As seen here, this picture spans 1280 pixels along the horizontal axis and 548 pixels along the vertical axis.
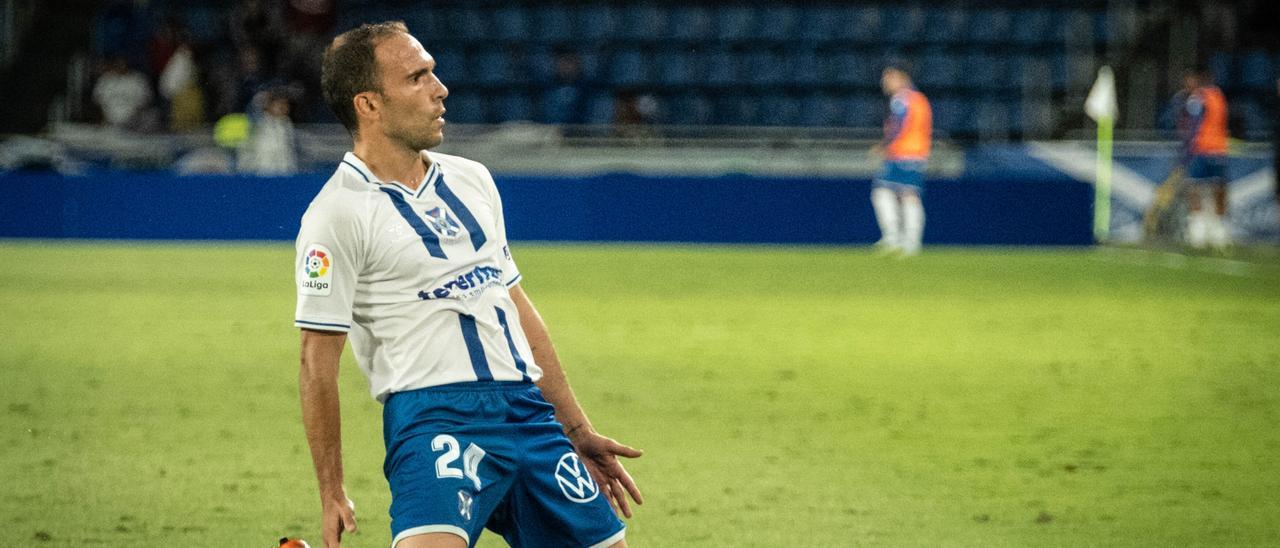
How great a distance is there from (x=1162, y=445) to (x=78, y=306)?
8869 mm

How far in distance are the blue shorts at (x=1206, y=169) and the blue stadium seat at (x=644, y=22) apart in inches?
Answer: 364

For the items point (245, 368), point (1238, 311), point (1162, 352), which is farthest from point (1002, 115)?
point (245, 368)

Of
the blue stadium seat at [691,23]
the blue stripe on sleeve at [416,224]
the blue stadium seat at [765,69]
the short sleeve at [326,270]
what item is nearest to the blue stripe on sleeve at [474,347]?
the blue stripe on sleeve at [416,224]

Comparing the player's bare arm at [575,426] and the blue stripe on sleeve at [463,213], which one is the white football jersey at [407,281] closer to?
the blue stripe on sleeve at [463,213]

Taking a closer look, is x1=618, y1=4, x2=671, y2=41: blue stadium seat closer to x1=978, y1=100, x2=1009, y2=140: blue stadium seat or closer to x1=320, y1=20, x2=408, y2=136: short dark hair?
x1=978, y1=100, x2=1009, y2=140: blue stadium seat

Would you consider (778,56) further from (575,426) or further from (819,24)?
(575,426)

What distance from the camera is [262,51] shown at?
2555 centimetres

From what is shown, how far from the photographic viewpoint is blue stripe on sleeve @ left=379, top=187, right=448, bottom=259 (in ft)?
11.8

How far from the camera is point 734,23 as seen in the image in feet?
89.1

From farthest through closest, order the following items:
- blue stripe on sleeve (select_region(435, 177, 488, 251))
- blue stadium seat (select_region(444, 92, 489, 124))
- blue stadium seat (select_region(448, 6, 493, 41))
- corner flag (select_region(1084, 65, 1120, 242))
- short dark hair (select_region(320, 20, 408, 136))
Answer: blue stadium seat (select_region(448, 6, 493, 41)), blue stadium seat (select_region(444, 92, 489, 124)), corner flag (select_region(1084, 65, 1120, 242)), blue stripe on sleeve (select_region(435, 177, 488, 251)), short dark hair (select_region(320, 20, 408, 136))

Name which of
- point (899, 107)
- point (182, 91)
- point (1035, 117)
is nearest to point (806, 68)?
point (1035, 117)

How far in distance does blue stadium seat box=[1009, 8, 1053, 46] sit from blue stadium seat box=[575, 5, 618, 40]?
6.66m

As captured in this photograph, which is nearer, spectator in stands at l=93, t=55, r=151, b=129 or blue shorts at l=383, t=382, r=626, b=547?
blue shorts at l=383, t=382, r=626, b=547

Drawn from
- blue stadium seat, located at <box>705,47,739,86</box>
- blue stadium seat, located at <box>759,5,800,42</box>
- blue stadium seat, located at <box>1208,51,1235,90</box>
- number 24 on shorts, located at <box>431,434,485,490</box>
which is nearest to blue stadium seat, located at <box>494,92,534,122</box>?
blue stadium seat, located at <box>705,47,739,86</box>
